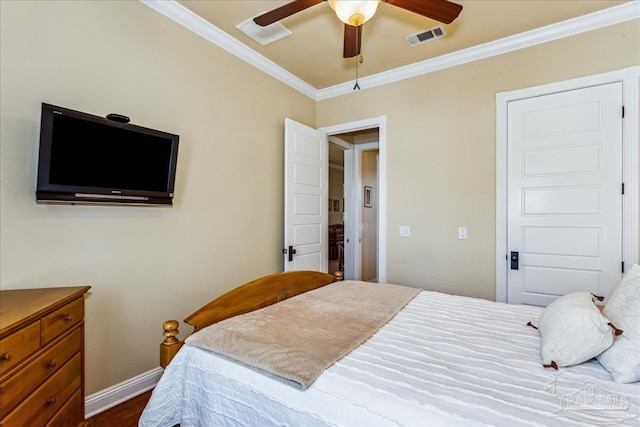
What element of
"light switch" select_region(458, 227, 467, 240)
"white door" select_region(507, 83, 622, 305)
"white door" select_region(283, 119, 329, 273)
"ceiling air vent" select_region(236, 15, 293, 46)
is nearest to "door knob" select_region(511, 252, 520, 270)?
"white door" select_region(507, 83, 622, 305)

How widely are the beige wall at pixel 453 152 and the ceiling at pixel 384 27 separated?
0.80 ft

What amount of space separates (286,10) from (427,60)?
1.83 meters

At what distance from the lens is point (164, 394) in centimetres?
136

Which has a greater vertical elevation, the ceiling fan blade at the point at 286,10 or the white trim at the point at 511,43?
the white trim at the point at 511,43

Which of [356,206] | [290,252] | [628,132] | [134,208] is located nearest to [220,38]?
[134,208]

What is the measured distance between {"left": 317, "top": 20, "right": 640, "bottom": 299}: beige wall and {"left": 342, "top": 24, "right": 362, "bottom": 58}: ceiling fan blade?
4.39 feet

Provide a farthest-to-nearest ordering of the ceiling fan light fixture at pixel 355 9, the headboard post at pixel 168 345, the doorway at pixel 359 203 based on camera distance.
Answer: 1. the doorway at pixel 359 203
2. the ceiling fan light fixture at pixel 355 9
3. the headboard post at pixel 168 345

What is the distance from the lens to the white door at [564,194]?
2330 mm

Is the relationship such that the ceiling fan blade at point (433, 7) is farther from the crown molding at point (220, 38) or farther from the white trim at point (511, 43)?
the crown molding at point (220, 38)

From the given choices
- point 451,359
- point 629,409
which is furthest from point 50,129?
point 629,409

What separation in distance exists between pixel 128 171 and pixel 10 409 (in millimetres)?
1289

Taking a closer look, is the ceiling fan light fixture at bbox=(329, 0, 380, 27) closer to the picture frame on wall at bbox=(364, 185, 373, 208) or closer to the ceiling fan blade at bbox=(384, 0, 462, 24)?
the ceiling fan blade at bbox=(384, 0, 462, 24)

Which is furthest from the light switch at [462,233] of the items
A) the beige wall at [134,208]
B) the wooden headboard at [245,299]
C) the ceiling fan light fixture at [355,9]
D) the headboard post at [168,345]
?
the headboard post at [168,345]

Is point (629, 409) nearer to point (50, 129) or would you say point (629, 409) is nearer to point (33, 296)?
point (33, 296)
